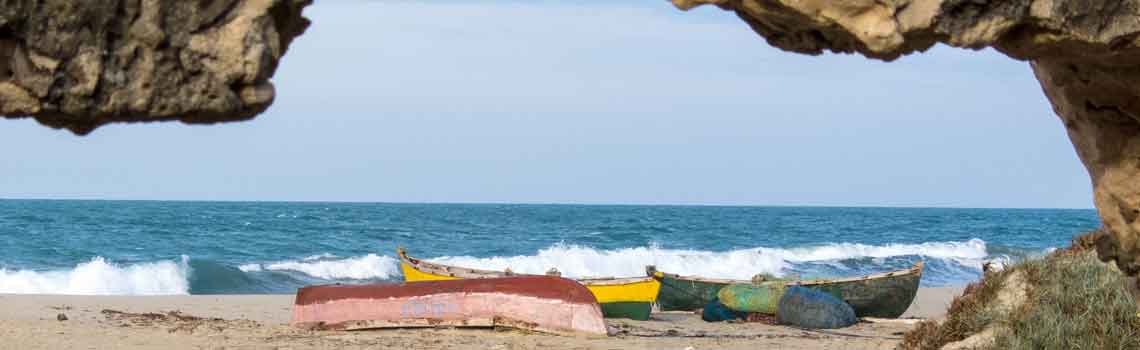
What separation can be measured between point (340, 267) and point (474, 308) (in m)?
A: 20.9

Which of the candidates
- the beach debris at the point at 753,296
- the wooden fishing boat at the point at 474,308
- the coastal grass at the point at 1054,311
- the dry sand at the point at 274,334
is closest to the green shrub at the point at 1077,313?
the coastal grass at the point at 1054,311

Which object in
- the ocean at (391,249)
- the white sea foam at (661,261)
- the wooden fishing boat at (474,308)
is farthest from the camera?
the white sea foam at (661,261)

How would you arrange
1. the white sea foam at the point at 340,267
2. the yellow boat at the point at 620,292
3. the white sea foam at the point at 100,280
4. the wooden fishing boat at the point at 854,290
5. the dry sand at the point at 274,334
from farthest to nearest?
the white sea foam at the point at 340,267 < the white sea foam at the point at 100,280 < the wooden fishing boat at the point at 854,290 < the yellow boat at the point at 620,292 < the dry sand at the point at 274,334

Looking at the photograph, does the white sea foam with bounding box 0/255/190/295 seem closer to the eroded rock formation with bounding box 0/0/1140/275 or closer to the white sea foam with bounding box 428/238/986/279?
the white sea foam with bounding box 428/238/986/279

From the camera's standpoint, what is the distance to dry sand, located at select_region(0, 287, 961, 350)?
14062 mm

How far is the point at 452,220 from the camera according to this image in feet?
227

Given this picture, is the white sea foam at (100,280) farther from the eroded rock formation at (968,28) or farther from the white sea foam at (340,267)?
the eroded rock formation at (968,28)

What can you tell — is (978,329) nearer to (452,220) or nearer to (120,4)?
(120,4)

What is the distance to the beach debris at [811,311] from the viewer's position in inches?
735

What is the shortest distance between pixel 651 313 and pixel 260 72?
16788 mm

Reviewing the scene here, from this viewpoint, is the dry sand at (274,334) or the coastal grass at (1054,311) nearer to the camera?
the coastal grass at (1054,311)

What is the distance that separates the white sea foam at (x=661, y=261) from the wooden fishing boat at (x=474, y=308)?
21798 mm

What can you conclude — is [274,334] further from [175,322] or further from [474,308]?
[474,308]

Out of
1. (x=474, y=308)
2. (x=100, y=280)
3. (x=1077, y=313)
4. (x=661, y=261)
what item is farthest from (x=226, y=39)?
(x=661, y=261)
